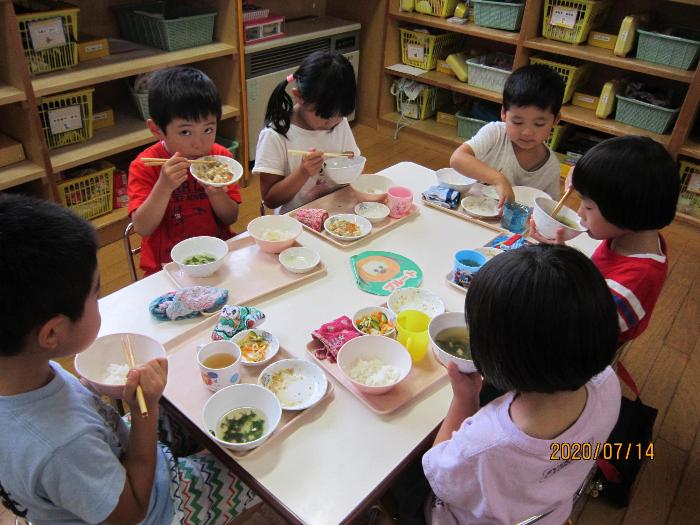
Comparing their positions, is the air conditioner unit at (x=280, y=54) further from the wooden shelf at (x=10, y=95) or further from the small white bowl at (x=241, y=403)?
the small white bowl at (x=241, y=403)

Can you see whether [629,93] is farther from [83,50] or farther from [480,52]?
[83,50]

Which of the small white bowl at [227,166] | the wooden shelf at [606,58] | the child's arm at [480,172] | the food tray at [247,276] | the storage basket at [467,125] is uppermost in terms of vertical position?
the wooden shelf at [606,58]

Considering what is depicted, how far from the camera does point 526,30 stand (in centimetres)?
329

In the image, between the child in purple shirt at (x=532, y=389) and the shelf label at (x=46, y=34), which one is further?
the shelf label at (x=46, y=34)

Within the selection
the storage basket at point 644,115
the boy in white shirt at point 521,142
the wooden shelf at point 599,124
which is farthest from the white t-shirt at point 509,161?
the storage basket at point 644,115

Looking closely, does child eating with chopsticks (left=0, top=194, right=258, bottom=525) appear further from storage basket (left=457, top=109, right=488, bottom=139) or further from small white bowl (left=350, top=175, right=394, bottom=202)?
storage basket (left=457, top=109, right=488, bottom=139)

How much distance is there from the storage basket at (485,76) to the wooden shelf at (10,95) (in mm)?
2738

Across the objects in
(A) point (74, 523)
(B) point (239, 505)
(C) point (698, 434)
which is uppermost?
(A) point (74, 523)

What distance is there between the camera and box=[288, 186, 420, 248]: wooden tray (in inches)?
61.5

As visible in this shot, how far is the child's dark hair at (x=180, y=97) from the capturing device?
153 cm

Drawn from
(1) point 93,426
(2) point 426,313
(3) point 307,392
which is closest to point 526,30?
(2) point 426,313

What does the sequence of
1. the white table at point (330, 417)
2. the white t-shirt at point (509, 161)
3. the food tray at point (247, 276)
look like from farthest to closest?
1. the white t-shirt at point (509, 161)
2. the food tray at point (247, 276)
3. the white table at point (330, 417)

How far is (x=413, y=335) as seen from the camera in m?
1.14

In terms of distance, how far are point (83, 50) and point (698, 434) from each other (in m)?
3.15
